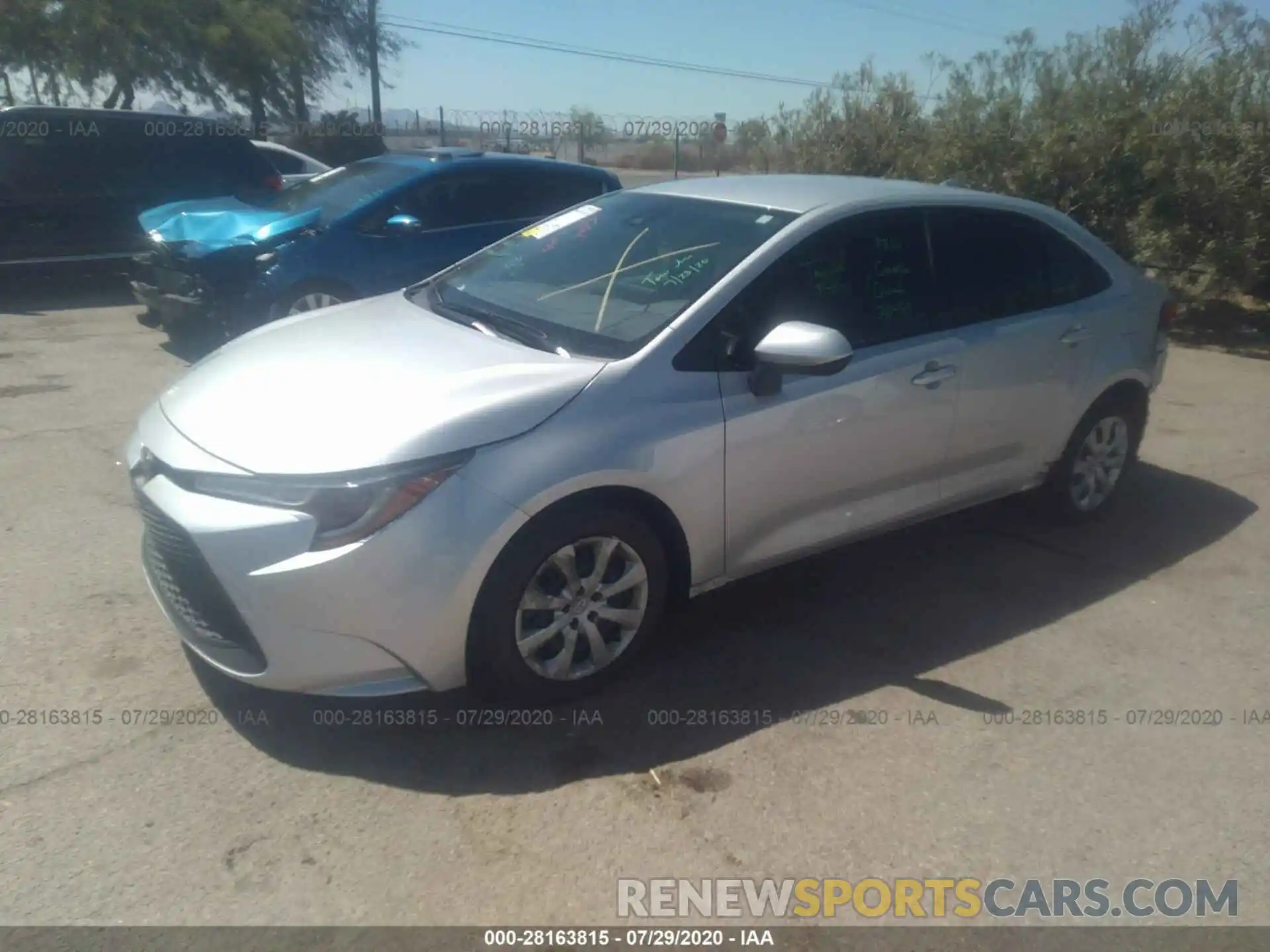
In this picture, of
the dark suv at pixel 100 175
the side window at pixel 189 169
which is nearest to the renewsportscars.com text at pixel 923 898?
the dark suv at pixel 100 175

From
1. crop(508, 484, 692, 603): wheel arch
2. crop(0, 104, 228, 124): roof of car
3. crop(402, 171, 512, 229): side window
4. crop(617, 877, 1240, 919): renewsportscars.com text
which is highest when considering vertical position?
crop(0, 104, 228, 124): roof of car

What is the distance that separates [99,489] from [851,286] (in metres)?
3.73

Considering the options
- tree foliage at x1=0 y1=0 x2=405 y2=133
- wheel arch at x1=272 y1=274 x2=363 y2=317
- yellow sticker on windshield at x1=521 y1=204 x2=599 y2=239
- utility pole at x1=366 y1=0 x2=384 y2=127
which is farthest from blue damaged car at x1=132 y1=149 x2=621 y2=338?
utility pole at x1=366 y1=0 x2=384 y2=127

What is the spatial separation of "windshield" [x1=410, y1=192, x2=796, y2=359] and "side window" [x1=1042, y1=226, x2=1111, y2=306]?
1554 mm

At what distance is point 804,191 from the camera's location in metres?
4.47

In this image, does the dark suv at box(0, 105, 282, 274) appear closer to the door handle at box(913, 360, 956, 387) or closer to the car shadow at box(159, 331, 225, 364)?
the car shadow at box(159, 331, 225, 364)

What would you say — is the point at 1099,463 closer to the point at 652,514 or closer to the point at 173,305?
the point at 652,514

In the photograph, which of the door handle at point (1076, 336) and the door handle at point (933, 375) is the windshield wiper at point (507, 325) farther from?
the door handle at point (1076, 336)

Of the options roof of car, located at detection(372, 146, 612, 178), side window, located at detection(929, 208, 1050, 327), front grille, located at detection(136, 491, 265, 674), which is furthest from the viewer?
roof of car, located at detection(372, 146, 612, 178)

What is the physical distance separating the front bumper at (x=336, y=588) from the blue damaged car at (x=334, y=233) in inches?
169

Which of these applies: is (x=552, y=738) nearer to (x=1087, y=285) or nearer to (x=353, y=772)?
(x=353, y=772)

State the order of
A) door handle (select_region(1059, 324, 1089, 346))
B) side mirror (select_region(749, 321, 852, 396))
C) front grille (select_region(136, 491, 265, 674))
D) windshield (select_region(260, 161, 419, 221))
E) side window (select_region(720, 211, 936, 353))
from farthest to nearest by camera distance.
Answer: windshield (select_region(260, 161, 419, 221)), door handle (select_region(1059, 324, 1089, 346)), side window (select_region(720, 211, 936, 353)), side mirror (select_region(749, 321, 852, 396)), front grille (select_region(136, 491, 265, 674))

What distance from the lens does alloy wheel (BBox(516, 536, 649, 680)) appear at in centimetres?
340

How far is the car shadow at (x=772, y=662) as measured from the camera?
3348mm
